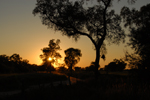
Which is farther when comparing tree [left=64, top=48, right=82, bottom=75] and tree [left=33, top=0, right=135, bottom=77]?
tree [left=64, top=48, right=82, bottom=75]

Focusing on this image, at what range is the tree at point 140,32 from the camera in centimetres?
1325

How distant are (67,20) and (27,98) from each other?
12.2 meters

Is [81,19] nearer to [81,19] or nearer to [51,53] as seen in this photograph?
[81,19]

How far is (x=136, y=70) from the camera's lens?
13312 mm

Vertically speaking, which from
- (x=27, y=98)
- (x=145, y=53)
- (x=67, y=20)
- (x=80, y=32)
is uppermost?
(x=67, y=20)

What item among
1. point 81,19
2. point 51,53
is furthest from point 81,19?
A: point 51,53

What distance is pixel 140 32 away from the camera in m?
17.2

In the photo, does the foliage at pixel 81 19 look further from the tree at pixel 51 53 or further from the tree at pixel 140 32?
the tree at pixel 51 53

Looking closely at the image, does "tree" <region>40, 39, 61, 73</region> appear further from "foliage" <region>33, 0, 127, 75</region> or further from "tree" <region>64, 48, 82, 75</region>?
"foliage" <region>33, 0, 127, 75</region>

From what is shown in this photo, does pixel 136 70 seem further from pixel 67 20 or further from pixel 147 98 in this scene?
pixel 67 20

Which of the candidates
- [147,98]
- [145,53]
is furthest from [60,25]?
[147,98]

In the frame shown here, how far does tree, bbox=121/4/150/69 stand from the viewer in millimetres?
13252

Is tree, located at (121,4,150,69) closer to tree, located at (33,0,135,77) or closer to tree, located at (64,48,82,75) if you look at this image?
tree, located at (33,0,135,77)

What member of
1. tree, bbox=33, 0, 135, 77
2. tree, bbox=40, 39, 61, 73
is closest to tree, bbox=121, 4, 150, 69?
tree, bbox=33, 0, 135, 77
